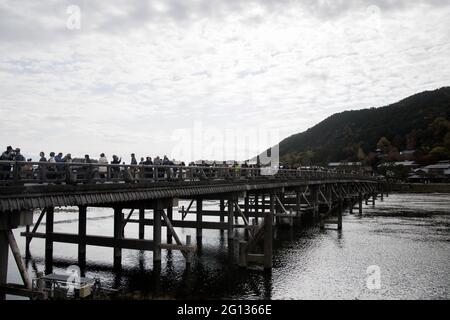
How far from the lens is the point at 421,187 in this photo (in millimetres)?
106312

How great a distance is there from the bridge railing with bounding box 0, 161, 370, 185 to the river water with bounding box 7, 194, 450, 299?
4.70 m

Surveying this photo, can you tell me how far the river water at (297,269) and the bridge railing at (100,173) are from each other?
4.70 metres

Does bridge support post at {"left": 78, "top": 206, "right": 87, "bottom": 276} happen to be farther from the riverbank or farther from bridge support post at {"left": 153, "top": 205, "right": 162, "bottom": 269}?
the riverbank

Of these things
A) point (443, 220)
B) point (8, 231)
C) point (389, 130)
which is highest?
point (389, 130)

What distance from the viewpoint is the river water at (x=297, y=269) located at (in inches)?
684

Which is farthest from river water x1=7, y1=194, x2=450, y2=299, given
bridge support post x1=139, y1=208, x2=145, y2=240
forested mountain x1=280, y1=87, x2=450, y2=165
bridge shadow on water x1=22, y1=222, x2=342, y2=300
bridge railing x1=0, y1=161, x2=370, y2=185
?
forested mountain x1=280, y1=87, x2=450, y2=165

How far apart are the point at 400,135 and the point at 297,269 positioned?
162 meters

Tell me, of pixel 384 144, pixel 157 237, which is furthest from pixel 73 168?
pixel 384 144

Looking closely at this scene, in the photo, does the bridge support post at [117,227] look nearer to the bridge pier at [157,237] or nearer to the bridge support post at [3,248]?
the bridge pier at [157,237]

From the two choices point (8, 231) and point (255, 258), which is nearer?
point (8, 231)

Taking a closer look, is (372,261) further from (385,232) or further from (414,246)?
(385,232)
